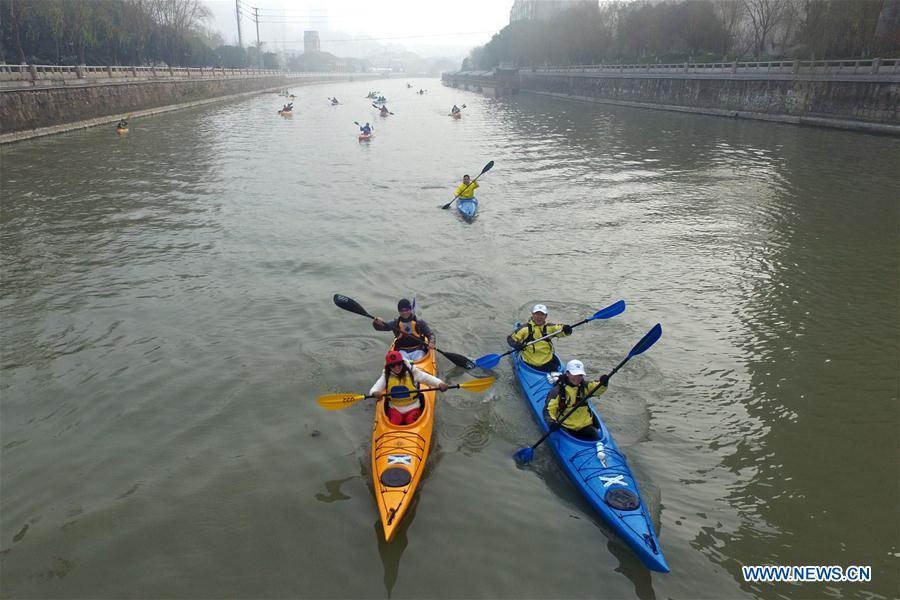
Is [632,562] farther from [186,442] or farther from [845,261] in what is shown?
[845,261]

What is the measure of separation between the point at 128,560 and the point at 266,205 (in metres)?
16.6

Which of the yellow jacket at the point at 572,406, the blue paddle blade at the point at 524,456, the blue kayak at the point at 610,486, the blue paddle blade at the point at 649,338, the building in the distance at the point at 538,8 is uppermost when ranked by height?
the building in the distance at the point at 538,8

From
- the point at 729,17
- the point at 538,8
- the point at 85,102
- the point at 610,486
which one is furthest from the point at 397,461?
the point at 538,8

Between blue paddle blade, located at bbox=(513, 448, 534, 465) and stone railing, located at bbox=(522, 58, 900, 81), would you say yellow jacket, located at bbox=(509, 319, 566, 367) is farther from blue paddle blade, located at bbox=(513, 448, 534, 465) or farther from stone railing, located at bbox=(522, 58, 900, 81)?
stone railing, located at bbox=(522, 58, 900, 81)

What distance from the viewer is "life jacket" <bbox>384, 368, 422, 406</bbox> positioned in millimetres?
7953

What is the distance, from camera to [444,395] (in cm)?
961

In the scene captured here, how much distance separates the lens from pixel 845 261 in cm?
1492

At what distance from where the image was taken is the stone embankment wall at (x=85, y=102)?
32116mm

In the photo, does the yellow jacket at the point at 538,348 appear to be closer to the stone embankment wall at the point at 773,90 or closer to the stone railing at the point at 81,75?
Result: the stone embankment wall at the point at 773,90

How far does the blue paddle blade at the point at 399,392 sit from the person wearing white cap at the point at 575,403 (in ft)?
7.06

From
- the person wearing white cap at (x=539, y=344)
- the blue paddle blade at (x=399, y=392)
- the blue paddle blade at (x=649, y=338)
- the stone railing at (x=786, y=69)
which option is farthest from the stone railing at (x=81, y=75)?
Result: the stone railing at (x=786, y=69)

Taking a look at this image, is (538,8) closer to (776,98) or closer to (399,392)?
(776,98)

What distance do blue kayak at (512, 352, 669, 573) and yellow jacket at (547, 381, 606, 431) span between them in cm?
17

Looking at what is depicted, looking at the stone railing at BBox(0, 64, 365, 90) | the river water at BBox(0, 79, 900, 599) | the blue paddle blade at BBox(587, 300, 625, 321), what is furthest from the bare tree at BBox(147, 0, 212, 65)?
the blue paddle blade at BBox(587, 300, 625, 321)
